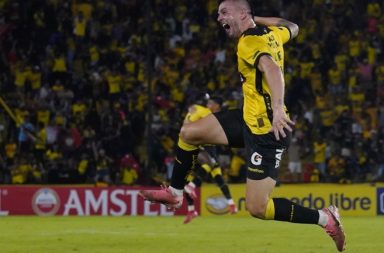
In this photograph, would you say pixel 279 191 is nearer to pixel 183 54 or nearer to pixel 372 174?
pixel 372 174

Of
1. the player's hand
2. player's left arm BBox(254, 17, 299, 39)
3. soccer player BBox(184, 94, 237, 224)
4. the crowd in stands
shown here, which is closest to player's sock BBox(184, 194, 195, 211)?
soccer player BBox(184, 94, 237, 224)

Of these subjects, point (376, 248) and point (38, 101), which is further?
point (38, 101)

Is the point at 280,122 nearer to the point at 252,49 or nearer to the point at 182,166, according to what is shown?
the point at 252,49

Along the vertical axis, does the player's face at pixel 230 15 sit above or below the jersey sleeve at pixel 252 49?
above

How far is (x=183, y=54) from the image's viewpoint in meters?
25.9

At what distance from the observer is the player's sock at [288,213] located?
891 centimetres

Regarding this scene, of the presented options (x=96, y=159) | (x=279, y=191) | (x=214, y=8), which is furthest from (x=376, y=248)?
(x=214, y=8)

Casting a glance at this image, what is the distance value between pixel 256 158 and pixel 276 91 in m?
0.84

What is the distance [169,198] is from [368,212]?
12329mm

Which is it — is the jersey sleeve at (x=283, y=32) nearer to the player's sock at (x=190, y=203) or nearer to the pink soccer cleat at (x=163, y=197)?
the pink soccer cleat at (x=163, y=197)

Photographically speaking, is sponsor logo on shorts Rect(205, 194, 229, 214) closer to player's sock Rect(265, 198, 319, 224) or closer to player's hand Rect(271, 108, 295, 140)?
player's sock Rect(265, 198, 319, 224)

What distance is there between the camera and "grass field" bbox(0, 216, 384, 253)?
11125mm

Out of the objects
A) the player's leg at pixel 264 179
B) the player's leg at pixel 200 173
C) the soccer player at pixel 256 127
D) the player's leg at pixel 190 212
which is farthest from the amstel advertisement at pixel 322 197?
the player's leg at pixel 264 179

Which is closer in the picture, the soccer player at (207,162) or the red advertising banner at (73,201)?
the soccer player at (207,162)
